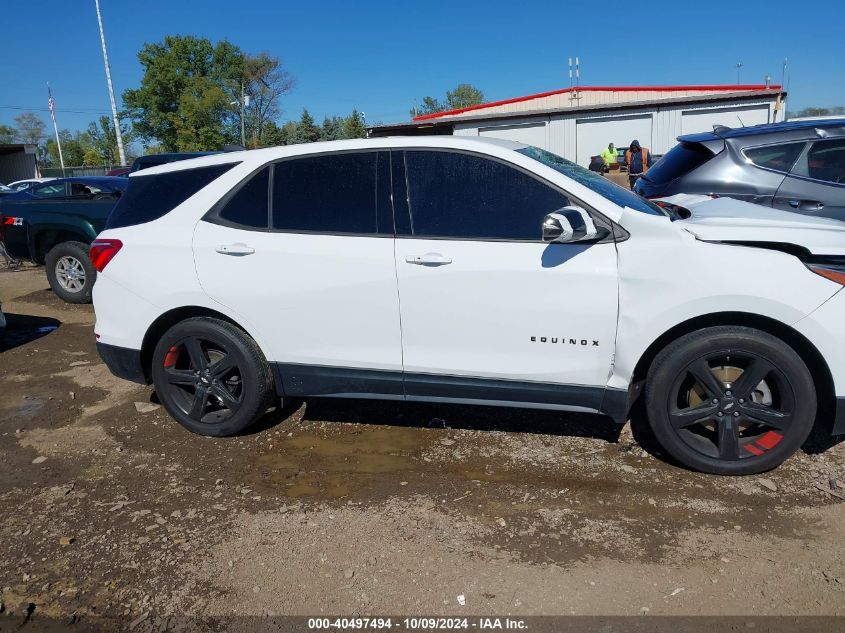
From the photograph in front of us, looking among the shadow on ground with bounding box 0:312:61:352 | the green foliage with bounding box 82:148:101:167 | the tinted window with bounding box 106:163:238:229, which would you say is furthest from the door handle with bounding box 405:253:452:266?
the green foliage with bounding box 82:148:101:167

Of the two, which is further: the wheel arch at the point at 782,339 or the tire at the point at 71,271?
the tire at the point at 71,271

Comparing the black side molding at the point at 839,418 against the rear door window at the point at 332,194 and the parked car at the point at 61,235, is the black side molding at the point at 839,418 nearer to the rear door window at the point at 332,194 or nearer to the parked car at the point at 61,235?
the rear door window at the point at 332,194

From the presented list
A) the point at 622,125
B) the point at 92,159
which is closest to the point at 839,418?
the point at 622,125

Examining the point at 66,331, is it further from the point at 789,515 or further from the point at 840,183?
the point at 840,183

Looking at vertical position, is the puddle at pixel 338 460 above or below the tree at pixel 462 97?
below

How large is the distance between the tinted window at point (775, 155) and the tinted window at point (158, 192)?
437 cm

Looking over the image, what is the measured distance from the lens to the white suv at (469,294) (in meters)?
3.26

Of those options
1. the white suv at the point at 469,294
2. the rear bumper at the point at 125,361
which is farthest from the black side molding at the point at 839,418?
the rear bumper at the point at 125,361

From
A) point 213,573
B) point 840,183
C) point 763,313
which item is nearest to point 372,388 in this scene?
point 213,573

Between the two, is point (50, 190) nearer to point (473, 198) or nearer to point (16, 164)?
point (473, 198)

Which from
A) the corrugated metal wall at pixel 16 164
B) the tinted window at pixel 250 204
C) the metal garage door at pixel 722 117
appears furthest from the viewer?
the corrugated metal wall at pixel 16 164

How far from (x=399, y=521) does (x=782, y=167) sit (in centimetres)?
459

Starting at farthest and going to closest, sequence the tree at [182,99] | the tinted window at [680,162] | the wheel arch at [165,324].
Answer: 1. the tree at [182,99]
2. the tinted window at [680,162]
3. the wheel arch at [165,324]

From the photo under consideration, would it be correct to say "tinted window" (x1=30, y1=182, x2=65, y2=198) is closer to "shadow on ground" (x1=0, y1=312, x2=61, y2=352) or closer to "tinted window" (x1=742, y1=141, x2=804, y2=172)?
"shadow on ground" (x1=0, y1=312, x2=61, y2=352)
